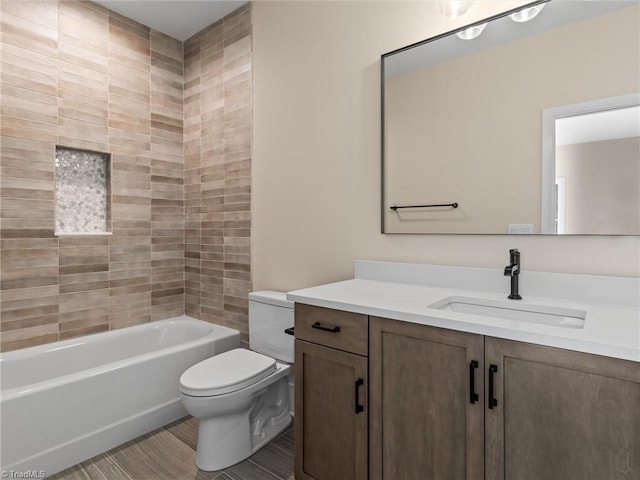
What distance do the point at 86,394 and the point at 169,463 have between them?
1.82 ft

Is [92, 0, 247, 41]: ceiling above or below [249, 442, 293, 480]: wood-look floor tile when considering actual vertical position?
above

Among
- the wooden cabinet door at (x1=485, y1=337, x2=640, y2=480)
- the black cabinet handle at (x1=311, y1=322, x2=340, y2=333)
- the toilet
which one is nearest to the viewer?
the wooden cabinet door at (x1=485, y1=337, x2=640, y2=480)

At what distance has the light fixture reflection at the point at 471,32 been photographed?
1656mm

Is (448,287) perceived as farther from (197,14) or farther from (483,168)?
(197,14)

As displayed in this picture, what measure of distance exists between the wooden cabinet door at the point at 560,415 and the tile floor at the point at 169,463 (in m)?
1.12

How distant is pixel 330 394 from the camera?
1.46 m

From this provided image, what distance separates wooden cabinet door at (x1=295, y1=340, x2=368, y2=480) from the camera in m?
1.37

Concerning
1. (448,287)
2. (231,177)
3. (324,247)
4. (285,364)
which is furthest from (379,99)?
(285,364)

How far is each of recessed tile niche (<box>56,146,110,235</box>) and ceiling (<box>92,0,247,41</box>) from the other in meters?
1.05

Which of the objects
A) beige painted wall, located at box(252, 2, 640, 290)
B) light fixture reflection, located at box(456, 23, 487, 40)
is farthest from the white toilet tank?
light fixture reflection, located at box(456, 23, 487, 40)

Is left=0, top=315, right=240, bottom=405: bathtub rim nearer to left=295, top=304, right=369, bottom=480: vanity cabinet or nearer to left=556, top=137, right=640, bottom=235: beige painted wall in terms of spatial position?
left=295, top=304, right=369, bottom=480: vanity cabinet

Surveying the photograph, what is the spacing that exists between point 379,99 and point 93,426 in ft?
7.48

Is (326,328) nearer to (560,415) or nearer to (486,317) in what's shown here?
(486,317)

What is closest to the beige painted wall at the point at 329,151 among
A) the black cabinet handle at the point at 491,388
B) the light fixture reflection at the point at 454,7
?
the light fixture reflection at the point at 454,7
